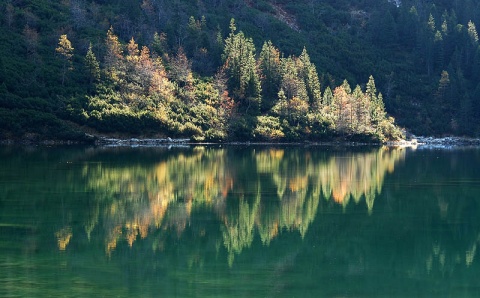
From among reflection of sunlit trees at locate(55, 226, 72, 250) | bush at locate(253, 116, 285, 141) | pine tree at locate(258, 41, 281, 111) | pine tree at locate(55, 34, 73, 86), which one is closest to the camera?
reflection of sunlit trees at locate(55, 226, 72, 250)

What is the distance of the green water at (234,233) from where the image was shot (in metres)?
19.0

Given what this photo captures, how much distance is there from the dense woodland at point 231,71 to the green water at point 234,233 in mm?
41497

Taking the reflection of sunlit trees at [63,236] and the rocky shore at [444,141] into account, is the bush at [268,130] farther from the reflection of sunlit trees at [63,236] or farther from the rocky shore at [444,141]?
the reflection of sunlit trees at [63,236]

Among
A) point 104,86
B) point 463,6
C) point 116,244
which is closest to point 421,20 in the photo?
point 463,6

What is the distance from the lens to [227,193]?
1485 inches

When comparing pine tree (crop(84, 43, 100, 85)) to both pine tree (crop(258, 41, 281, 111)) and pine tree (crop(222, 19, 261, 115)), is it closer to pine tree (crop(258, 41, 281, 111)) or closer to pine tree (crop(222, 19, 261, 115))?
pine tree (crop(222, 19, 261, 115))

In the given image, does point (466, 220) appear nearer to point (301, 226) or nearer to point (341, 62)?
point (301, 226)

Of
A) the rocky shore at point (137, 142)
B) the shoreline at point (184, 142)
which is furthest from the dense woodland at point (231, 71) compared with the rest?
the rocky shore at point (137, 142)

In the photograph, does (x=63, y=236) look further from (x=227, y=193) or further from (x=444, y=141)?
(x=444, y=141)

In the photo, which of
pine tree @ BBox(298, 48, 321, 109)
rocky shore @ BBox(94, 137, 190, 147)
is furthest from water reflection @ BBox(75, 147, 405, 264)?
pine tree @ BBox(298, 48, 321, 109)

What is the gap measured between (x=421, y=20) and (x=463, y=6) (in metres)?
17.8

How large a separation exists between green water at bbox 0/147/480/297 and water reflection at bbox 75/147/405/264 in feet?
0.33

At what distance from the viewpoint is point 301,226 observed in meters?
28.1

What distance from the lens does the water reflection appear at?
27406mm
